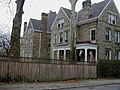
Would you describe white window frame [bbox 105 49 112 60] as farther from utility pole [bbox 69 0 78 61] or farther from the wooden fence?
the wooden fence

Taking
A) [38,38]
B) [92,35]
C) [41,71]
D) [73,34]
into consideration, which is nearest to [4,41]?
[73,34]

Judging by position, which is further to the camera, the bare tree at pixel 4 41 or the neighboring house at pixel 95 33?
the neighboring house at pixel 95 33

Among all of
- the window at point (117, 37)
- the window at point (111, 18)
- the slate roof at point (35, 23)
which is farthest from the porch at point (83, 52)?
the slate roof at point (35, 23)

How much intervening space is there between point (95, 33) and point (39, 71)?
54.3 feet

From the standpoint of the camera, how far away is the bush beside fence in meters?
15.2

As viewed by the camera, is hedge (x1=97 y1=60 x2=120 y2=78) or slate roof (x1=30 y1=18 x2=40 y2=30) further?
slate roof (x1=30 y1=18 x2=40 y2=30)

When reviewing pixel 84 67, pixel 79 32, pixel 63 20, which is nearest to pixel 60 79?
pixel 84 67

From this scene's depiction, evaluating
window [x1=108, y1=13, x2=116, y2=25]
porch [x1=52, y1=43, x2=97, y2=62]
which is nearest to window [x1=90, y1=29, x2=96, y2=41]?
porch [x1=52, y1=43, x2=97, y2=62]

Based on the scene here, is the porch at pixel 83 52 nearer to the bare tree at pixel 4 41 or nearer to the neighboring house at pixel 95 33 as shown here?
the neighboring house at pixel 95 33

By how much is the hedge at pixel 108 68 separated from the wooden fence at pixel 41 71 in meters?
2.51

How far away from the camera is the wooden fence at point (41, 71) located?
1528 cm

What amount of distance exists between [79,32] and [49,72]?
18.3m

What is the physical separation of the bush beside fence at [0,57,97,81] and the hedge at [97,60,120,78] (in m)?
2.69

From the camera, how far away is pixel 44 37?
44.4 metres
